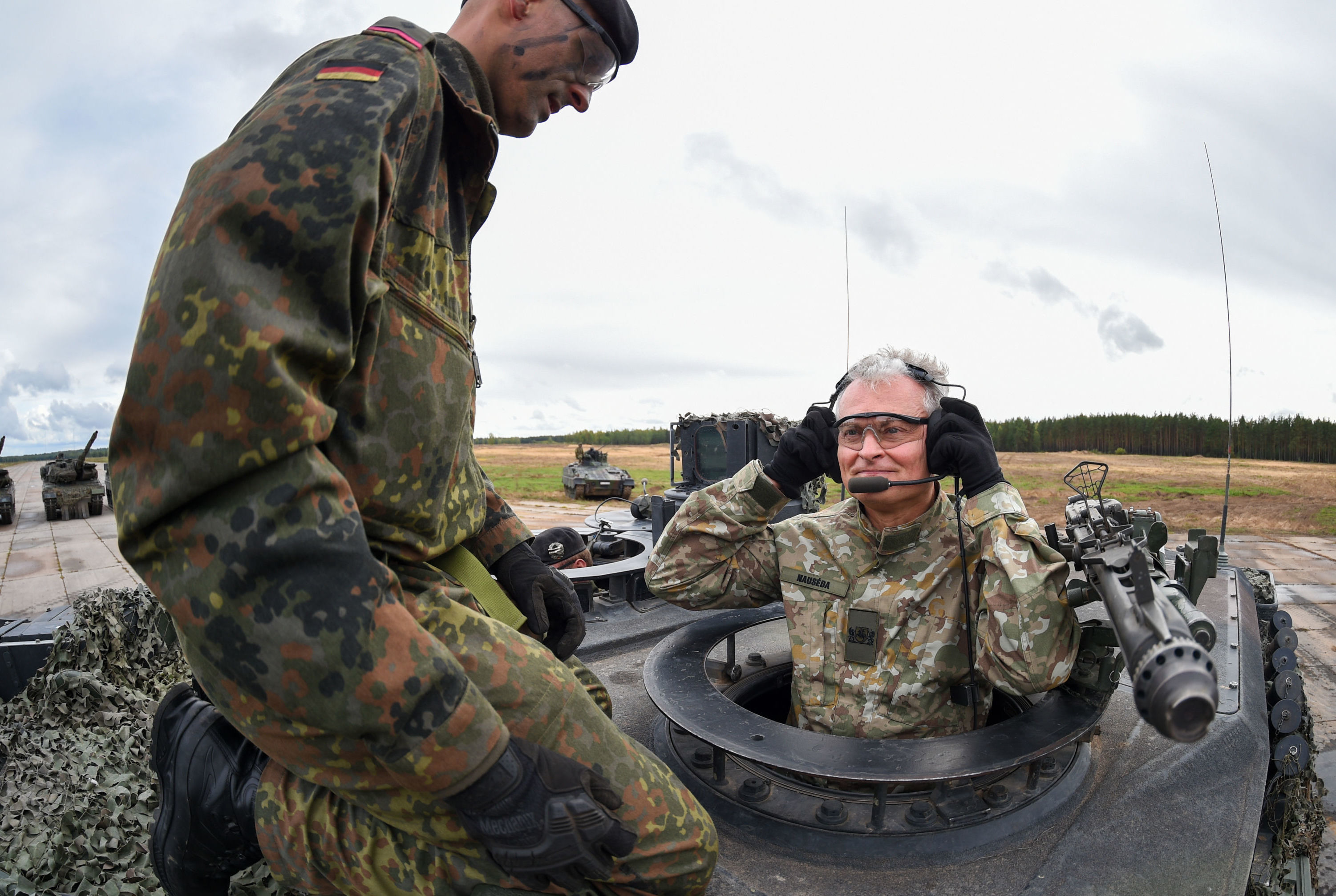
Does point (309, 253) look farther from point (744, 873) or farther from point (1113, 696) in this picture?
point (1113, 696)

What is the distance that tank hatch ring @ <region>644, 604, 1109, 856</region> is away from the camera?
2.20 metres

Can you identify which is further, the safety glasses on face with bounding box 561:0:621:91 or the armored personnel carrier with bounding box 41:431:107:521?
the armored personnel carrier with bounding box 41:431:107:521

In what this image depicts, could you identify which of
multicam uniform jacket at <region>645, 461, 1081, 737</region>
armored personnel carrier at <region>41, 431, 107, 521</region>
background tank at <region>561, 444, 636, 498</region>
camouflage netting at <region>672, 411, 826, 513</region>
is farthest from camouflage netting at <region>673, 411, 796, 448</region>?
Answer: armored personnel carrier at <region>41, 431, 107, 521</region>

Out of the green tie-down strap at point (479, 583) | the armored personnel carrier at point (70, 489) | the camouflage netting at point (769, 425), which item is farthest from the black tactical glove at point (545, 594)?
the armored personnel carrier at point (70, 489)

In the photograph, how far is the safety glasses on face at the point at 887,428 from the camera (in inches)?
113

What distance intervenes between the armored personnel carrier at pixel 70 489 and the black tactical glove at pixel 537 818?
2611 cm

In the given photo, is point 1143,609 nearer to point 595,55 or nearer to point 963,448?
point 963,448

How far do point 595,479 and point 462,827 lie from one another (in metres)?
23.1

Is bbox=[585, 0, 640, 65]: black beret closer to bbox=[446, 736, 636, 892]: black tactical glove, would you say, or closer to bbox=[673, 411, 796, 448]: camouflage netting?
bbox=[446, 736, 636, 892]: black tactical glove

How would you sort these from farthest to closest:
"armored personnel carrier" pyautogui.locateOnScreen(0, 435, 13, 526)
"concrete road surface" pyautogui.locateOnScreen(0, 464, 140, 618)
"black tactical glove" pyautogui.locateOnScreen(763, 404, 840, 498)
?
"armored personnel carrier" pyautogui.locateOnScreen(0, 435, 13, 526) → "concrete road surface" pyautogui.locateOnScreen(0, 464, 140, 618) → "black tactical glove" pyautogui.locateOnScreen(763, 404, 840, 498)

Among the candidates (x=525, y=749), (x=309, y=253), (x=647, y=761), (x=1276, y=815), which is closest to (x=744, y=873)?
(x=647, y=761)

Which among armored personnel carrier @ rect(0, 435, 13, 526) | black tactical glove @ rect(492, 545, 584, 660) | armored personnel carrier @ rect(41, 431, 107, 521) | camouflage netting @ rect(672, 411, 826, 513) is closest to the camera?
black tactical glove @ rect(492, 545, 584, 660)

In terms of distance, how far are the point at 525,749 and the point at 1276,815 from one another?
340 centimetres

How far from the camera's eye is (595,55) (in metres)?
1.77
